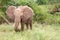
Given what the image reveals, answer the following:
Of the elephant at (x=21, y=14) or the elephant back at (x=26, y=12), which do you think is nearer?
the elephant at (x=21, y=14)

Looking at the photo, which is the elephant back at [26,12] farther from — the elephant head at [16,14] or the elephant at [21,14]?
the elephant head at [16,14]

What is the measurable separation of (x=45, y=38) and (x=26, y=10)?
3.24m

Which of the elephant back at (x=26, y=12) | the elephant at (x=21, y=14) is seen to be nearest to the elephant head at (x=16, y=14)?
the elephant at (x=21, y=14)

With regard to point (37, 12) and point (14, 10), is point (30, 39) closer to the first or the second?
point (14, 10)

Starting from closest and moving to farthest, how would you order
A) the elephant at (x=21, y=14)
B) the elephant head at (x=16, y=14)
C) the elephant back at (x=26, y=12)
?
the elephant head at (x=16, y=14)
the elephant at (x=21, y=14)
the elephant back at (x=26, y=12)

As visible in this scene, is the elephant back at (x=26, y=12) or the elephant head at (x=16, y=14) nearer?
the elephant head at (x=16, y=14)

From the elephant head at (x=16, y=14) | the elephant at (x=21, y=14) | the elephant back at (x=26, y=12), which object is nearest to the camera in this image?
the elephant head at (x=16, y=14)

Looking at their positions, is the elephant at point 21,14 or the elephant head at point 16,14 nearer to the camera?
the elephant head at point 16,14

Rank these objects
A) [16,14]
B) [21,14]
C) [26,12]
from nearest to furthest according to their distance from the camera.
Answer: [16,14], [21,14], [26,12]

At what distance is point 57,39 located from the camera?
31.5 ft

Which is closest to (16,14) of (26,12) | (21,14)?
(21,14)

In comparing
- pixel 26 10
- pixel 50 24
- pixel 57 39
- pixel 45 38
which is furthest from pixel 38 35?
pixel 50 24

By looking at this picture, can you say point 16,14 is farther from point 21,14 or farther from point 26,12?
point 26,12

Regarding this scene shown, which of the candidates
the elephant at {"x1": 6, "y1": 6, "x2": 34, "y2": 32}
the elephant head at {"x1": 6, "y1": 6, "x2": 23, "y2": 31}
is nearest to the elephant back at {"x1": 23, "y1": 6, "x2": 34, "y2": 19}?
the elephant at {"x1": 6, "y1": 6, "x2": 34, "y2": 32}
